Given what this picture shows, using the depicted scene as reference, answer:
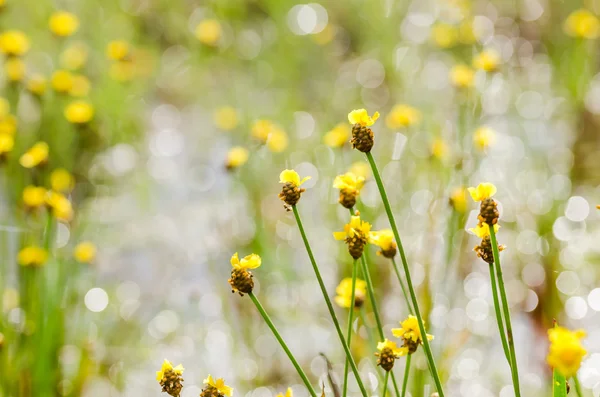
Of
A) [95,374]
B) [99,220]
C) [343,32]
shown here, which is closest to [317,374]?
[95,374]

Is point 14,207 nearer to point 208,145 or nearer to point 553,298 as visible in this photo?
point 208,145

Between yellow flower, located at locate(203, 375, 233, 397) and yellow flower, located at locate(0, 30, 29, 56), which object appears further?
yellow flower, located at locate(0, 30, 29, 56)

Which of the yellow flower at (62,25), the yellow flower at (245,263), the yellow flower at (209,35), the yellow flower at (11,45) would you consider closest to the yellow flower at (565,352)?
the yellow flower at (245,263)

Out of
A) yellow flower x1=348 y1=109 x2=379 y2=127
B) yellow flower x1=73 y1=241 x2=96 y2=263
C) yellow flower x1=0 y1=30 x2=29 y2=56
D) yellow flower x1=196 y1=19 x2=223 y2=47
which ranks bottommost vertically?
yellow flower x1=348 y1=109 x2=379 y2=127

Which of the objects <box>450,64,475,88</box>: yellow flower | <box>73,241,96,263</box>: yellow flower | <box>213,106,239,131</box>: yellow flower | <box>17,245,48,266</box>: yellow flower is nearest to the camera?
<box>17,245,48,266</box>: yellow flower

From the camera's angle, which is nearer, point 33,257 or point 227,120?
point 33,257

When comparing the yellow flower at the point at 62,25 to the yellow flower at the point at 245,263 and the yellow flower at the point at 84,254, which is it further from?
the yellow flower at the point at 245,263

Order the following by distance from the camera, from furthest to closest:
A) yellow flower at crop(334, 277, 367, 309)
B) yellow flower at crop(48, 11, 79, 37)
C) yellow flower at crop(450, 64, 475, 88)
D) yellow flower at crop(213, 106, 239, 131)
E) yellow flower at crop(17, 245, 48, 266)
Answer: yellow flower at crop(213, 106, 239, 131)
yellow flower at crop(48, 11, 79, 37)
yellow flower at crop(450, 64, 475, 88)
yellow flower at crop(17, 245, 48, 266)
yellow flower at crop(334, 277, 367, 309)

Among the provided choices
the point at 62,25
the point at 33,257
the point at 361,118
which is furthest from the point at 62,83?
the point at 361,118

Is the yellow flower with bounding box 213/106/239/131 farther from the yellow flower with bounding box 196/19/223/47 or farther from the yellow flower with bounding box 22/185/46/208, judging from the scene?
the yellow flower with bounding box 22/185/46/208

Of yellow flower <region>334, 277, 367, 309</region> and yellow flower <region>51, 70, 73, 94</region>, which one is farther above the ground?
yellow flower <region>51, 70, 73, 94</region>

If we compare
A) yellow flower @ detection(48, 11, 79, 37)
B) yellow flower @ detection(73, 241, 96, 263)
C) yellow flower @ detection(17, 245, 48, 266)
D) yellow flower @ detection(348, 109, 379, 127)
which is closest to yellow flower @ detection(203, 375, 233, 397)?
yellow flower @ detection(348, 109, 379, 127)

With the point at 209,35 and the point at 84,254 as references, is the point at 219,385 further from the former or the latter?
the point at 209,35
